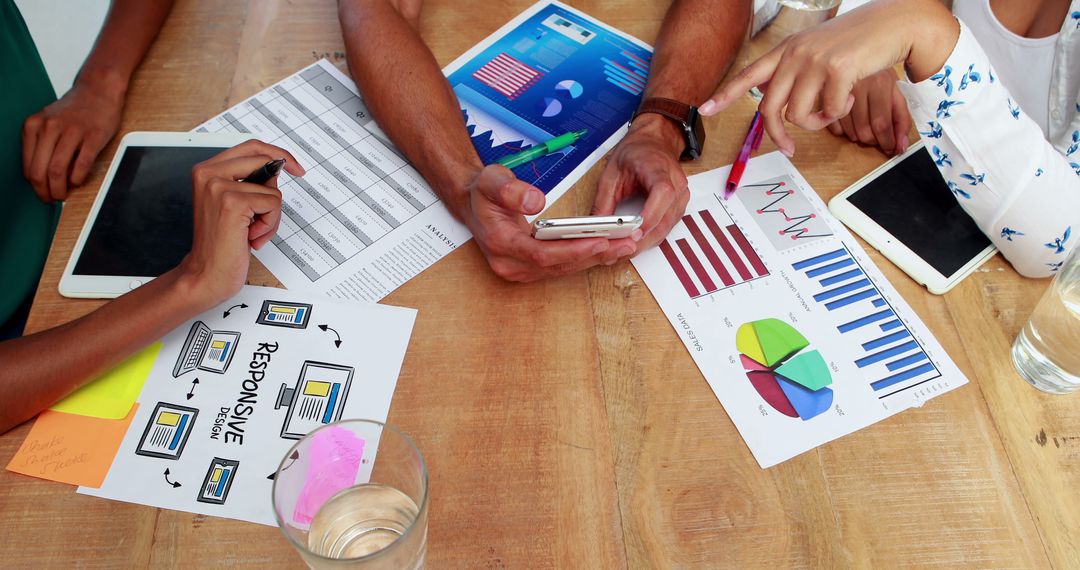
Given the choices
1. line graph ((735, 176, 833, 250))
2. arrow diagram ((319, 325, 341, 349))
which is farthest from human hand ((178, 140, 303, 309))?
line graph ((735, 176, 833, 250))

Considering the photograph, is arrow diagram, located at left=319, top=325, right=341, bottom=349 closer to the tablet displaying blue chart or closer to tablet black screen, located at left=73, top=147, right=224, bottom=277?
tablet black screen, located at left=73, top=147, right=224, bottom=277

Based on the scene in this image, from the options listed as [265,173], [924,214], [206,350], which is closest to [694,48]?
[924,214]

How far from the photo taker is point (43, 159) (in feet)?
2.86

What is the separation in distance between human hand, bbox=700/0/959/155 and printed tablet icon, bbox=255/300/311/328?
511 mm

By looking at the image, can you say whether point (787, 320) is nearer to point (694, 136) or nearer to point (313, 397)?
point (694, 136)

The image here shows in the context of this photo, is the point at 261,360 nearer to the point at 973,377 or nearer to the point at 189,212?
the point at 189,212

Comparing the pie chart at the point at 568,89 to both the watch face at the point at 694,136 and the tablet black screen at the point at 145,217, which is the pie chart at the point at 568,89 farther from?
the tablet black screen at the point at 145,217

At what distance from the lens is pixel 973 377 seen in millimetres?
738

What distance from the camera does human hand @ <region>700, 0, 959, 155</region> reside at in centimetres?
77

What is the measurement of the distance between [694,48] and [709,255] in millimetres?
349

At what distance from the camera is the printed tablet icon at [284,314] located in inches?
29.8

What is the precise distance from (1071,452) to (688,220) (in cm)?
45

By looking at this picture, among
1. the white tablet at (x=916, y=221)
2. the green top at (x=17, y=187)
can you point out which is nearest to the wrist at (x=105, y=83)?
the green top at (x=17, y=187)

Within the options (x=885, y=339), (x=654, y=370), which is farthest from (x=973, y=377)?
(x=654, y=370)
